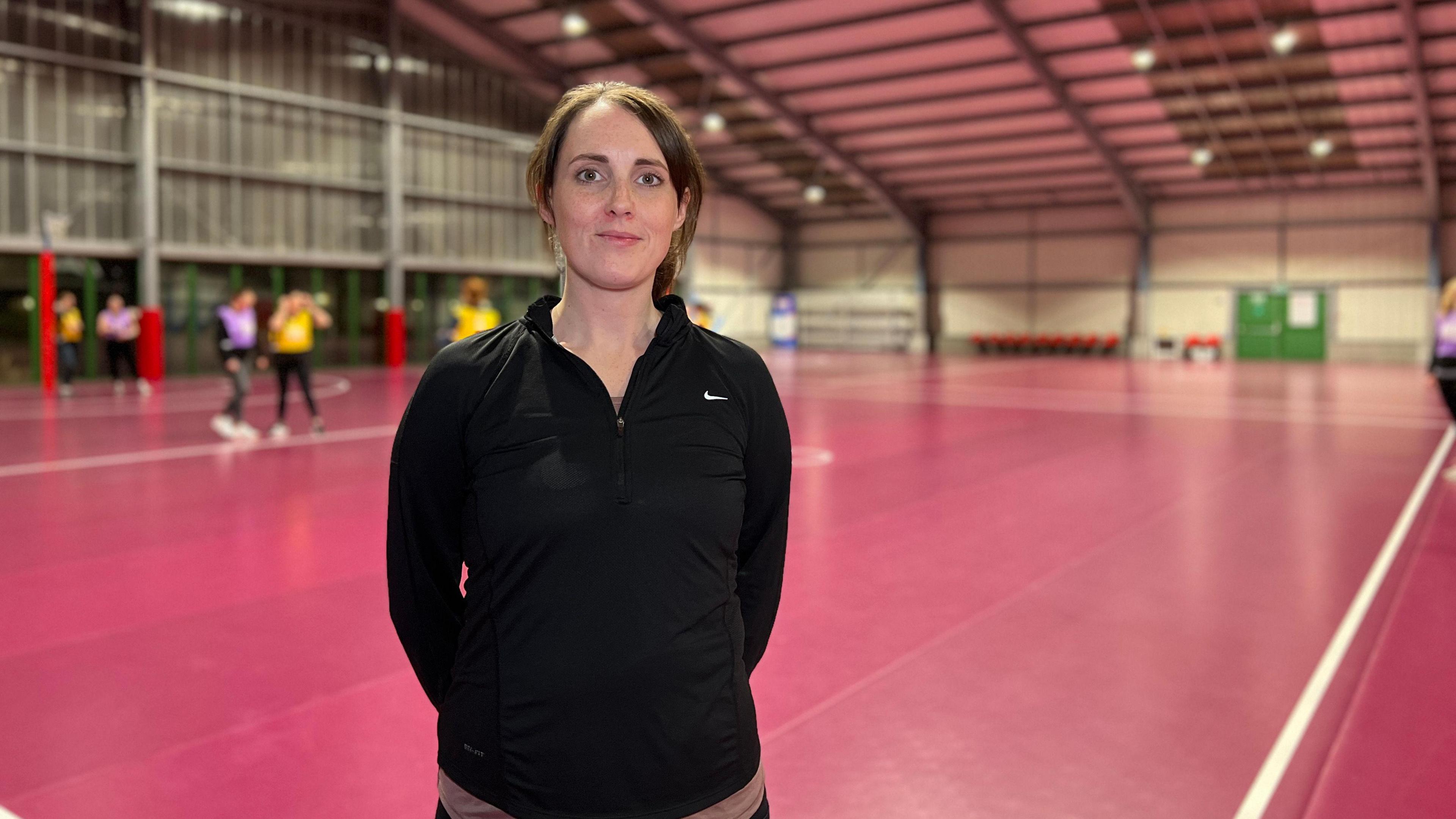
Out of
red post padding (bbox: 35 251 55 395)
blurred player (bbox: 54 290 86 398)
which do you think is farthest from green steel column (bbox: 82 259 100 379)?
blurred player (bbox: 54 290 86 398)

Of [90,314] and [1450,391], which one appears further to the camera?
[90,314]

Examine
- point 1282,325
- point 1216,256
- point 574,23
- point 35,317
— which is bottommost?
point 35,317

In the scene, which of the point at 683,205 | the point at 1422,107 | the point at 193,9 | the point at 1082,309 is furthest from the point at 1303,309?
the point at 683,205

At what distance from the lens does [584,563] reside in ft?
5.47

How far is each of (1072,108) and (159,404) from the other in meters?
24.7

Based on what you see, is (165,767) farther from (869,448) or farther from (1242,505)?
(869,448)

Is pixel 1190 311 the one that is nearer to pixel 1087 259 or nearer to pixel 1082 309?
pixel 1082 309

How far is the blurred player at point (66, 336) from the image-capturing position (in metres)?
19.6

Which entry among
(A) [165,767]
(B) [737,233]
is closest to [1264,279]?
(B) [737,233]

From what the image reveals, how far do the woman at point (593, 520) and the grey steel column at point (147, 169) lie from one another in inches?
1048

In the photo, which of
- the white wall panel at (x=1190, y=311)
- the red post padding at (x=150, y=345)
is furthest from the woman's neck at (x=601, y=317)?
the white wall panel at (x=1190, y=311)

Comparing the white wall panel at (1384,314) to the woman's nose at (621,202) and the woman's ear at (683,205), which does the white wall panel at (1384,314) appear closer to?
the woman's ear at (683,205)

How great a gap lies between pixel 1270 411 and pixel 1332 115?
16946mm

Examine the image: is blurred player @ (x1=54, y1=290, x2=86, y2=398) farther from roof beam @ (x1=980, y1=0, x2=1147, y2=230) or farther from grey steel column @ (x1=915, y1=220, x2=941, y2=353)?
grey steel column @ (x1=915, y1=220, x2=941, y2=353)
